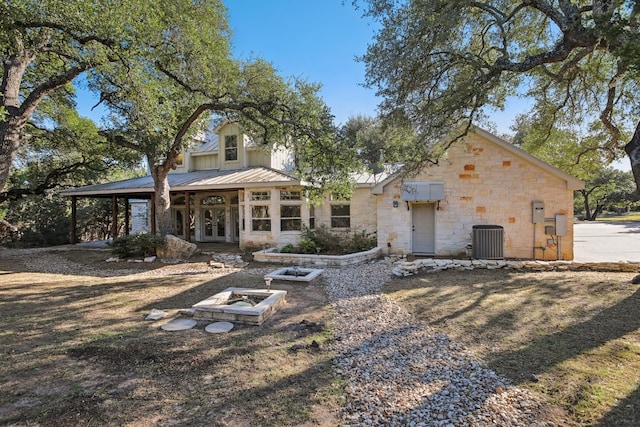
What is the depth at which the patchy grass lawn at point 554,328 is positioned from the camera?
3.12m

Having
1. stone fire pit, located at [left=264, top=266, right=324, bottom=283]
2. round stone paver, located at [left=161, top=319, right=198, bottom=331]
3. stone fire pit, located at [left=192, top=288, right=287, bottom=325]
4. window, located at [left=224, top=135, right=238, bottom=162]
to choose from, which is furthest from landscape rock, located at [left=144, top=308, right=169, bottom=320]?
window, located at [left=224, top=135, right=238, bottom=162]

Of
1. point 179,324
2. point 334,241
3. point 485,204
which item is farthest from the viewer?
point 334,241

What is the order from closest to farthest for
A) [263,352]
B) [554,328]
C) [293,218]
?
[263,352] < [554,328] < [293,218]

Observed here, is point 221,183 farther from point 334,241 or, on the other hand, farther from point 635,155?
point 635,155

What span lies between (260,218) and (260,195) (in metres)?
0.99

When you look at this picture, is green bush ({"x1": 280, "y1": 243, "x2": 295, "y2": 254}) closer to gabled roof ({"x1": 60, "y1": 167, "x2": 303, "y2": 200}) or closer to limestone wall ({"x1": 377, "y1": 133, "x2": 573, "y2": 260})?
gabled roof ({"x1": 60, "y1": 167, "x2": 303, "y2": 200})

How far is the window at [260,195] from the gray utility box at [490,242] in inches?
321

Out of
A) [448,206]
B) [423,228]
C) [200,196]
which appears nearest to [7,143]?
[200,196]

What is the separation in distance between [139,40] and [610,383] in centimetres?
950

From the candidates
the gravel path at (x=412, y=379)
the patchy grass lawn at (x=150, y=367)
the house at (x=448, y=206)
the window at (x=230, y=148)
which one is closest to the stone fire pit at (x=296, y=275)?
the patchy grass lawn at (x=150, y=367)

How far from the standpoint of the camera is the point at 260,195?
14.0m

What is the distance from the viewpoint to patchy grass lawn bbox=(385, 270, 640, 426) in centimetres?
312

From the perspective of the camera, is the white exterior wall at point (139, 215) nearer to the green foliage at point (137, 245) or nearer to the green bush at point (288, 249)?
the green foliage at point (137, 245)

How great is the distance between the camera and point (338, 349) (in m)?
4.33
